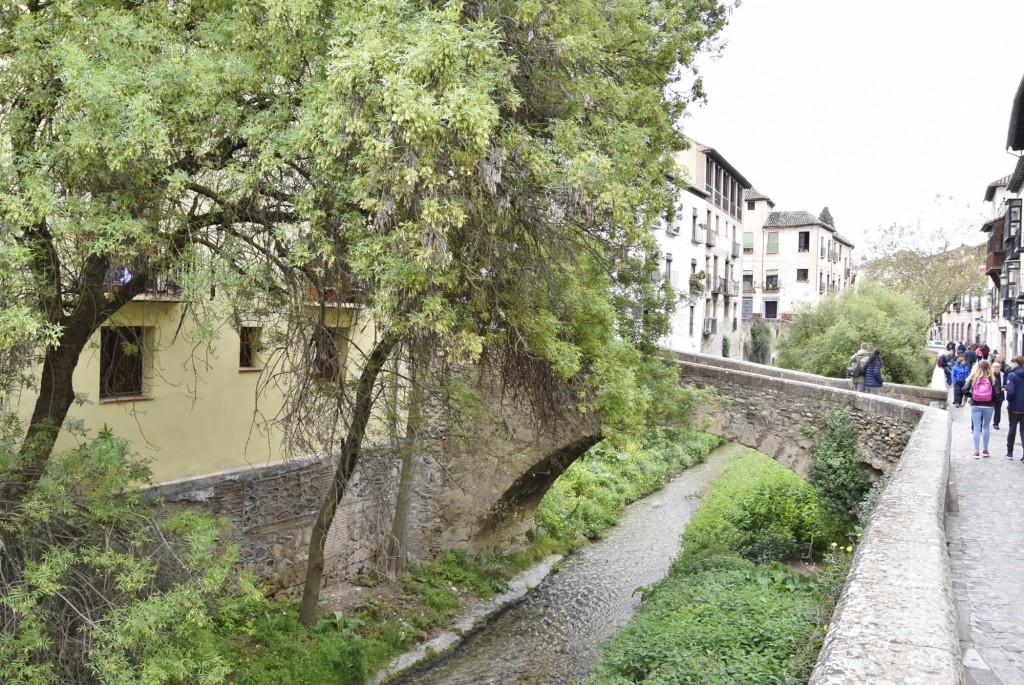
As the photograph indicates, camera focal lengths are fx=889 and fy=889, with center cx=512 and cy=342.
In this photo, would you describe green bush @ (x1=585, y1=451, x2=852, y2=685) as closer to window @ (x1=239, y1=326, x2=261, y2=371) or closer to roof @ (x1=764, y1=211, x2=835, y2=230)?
window @ (x1=239, y1=326, x2=261, y2=371)

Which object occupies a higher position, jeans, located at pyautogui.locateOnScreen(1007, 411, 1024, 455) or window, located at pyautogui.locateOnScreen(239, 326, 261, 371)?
window, located at pyautogui.locateOnScreen(239, 326, 261, 371)

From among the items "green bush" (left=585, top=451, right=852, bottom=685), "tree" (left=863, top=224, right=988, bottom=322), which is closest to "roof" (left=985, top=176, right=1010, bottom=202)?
"tree" (left=863, top=224, right=988, bottom=322)

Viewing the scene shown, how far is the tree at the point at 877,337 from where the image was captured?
91.3ft

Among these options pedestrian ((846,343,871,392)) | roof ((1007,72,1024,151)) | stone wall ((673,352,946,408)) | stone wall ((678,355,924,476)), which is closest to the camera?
stone wall ((678,355,924,476))

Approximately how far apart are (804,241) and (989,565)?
48270mm

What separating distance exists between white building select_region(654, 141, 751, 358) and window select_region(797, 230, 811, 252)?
10.4 meters

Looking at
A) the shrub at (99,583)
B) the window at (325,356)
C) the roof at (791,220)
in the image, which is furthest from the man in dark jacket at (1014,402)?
the roof at (791,220)

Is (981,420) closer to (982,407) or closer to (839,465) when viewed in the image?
(982,407)

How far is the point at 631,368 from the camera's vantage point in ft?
34.5

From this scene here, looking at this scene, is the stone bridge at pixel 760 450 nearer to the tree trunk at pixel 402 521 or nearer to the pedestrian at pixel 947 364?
the tree trunk at pixel 402 521

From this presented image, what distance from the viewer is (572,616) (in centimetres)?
1352

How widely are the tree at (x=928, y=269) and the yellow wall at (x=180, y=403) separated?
3224 centimetres

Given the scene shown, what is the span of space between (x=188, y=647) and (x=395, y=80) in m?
4.87

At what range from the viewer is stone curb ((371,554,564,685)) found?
36.2ft
